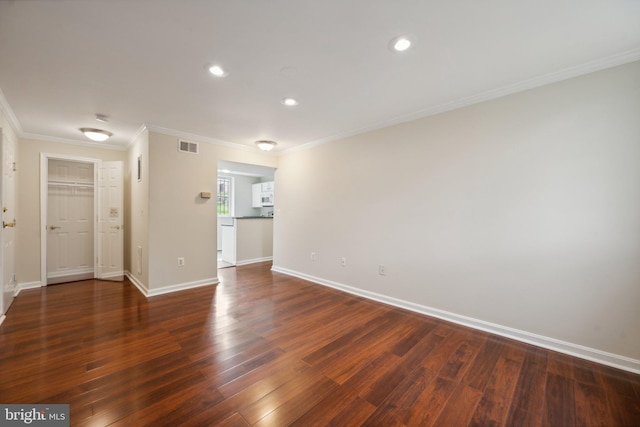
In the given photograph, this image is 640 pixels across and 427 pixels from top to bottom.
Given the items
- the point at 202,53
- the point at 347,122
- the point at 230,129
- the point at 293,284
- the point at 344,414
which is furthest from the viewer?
the point at 293,284

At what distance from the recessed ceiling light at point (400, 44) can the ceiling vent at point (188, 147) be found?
3.43m

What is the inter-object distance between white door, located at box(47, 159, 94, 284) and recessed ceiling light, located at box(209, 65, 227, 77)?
14.5 ft

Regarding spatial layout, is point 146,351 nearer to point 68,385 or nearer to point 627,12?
point 68,385

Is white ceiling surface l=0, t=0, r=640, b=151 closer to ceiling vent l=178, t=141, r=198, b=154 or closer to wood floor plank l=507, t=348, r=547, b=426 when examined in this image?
ceiling vent l=178, t=141, r=198, b=154

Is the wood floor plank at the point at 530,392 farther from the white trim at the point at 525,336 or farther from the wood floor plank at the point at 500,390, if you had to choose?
the white trim at the point at 525,336

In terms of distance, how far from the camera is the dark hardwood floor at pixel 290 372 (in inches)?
62.4

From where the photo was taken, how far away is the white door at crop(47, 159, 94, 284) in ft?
14.9

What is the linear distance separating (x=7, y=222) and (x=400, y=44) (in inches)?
192

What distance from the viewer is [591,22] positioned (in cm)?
169

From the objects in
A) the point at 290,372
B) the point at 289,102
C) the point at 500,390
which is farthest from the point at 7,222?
the point at 500,390

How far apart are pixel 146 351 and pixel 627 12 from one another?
444 cm

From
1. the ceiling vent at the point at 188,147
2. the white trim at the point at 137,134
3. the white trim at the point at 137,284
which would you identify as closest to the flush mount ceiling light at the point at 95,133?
the white trim at the point at 137,134

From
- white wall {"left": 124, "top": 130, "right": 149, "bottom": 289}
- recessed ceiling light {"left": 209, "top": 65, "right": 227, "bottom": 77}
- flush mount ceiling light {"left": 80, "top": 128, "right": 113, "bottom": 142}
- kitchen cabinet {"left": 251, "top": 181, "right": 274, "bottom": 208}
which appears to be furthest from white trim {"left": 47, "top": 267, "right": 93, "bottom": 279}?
recessed ceiling light {"left": 209, "top": 65, "right": 227, "bottom": 77}

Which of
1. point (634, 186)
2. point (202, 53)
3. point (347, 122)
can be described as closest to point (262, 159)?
point (347, 122)
